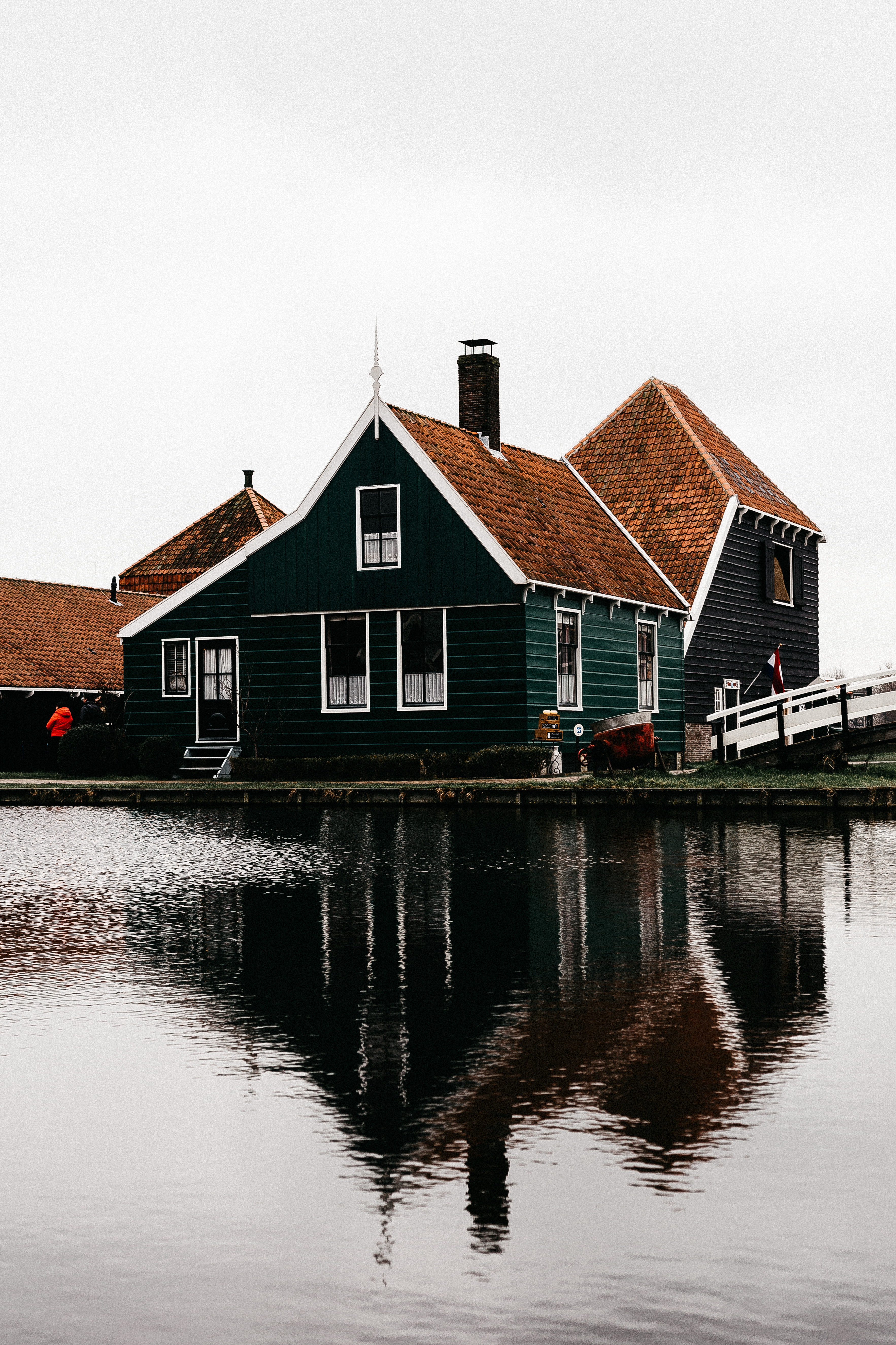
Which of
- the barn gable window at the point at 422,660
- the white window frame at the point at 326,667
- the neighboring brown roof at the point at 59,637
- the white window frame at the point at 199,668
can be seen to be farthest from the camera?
the neighboring brown roof at the point at 59,637

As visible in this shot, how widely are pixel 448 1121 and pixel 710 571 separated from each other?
1406 inches

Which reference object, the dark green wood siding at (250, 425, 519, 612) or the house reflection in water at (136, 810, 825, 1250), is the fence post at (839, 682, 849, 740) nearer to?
the dark green wood siding at (250, 425, 519, 612)

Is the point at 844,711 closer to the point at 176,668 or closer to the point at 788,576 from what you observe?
the point at 176,668

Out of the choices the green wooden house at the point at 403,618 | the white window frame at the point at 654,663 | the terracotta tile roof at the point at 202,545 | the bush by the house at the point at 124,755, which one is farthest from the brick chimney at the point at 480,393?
the terracotta tile roof at the point at 202,545

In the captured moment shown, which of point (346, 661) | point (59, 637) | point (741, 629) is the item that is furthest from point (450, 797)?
point (59, 637)

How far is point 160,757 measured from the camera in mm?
34312

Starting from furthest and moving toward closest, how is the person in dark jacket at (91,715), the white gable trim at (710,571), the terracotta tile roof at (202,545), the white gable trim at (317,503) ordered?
the terracotta tile roof at (202,545)
the white gable trim at (710,571)
the person in dark jacket at (91,715)
the white gable trim at (317,503)

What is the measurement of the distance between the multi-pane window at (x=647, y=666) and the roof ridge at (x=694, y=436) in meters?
4.81

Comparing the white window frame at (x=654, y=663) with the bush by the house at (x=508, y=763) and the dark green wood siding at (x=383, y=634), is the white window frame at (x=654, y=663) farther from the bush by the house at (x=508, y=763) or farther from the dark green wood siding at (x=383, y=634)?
the bush by the house at (x=508, y=763)

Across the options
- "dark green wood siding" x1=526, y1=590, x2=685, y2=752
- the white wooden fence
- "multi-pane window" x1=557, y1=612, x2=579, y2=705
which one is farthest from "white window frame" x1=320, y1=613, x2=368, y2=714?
the white wooden fence

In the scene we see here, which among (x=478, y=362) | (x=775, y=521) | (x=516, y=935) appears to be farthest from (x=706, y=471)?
(x=516, y=935)

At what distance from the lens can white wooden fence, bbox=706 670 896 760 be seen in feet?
102

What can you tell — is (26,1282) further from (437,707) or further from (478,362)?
(478,362)

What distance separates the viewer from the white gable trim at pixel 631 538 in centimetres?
4050
